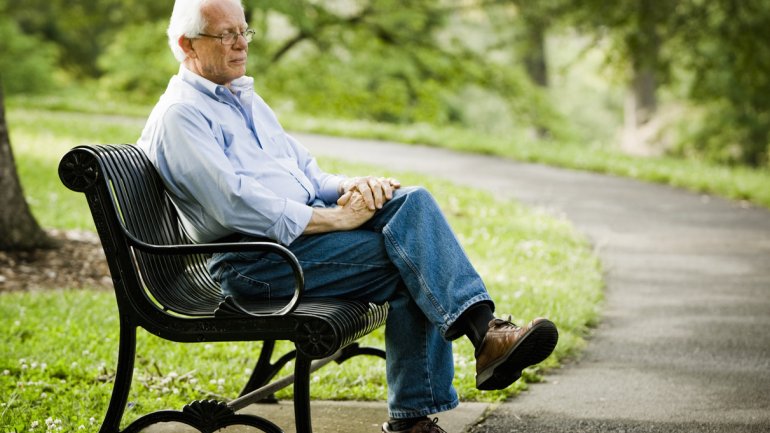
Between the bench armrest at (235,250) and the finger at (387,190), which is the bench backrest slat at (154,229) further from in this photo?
the finger at (387,190)

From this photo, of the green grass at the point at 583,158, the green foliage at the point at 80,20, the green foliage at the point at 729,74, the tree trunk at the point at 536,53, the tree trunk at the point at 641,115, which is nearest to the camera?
the green grass at the point at 583,158

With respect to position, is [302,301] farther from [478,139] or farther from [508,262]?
[478,139]

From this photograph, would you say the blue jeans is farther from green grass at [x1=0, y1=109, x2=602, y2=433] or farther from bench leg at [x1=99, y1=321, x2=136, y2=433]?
green grass at [x1=0, y1=109, x2=602, y2=433]

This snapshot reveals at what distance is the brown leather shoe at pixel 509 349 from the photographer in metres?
3.12

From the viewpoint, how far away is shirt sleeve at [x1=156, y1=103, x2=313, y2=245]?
3.25m

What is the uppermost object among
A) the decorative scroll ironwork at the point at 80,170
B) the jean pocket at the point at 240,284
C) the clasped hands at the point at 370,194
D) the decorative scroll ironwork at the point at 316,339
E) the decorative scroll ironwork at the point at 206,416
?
the decorative scroll ironwork at the point at 80,170

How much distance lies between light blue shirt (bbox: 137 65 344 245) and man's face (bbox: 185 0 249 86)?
5 centimetres

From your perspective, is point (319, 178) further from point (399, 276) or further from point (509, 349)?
point (509, 349)

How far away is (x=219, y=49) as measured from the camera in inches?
139

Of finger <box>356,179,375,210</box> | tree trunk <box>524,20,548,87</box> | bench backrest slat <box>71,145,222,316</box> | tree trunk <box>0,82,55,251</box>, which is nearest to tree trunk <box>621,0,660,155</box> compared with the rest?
tree trunk <box>524,20,548,87</box>

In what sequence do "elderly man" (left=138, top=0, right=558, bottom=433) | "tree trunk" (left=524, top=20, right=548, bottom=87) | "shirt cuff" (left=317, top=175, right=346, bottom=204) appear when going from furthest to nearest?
1. "tree trunk" (left=524, top=20, right=548, bottom=87)
2. "shirt cuff" (left=317, top=175, right=346, bottom=204)
3. "elderly man" (left=138, top=0, right=558, bottom=433)

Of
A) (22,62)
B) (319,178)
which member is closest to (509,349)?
(319,178)

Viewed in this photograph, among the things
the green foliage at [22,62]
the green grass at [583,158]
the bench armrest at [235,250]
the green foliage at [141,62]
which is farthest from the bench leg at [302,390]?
the green foliage at [22,62]

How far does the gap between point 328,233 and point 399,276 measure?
0.29m
